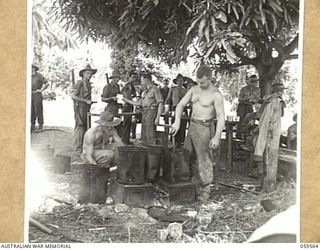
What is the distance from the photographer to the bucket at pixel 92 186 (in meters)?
2.77

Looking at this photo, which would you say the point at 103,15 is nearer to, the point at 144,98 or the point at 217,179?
the point at 144,98

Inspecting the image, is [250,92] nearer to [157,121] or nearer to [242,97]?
[242,97]

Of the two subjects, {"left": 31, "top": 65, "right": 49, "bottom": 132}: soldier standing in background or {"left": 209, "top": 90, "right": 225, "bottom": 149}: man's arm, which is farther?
{"left": 209, "top": 90, "right": 225, "bottom": 149}: man's arm

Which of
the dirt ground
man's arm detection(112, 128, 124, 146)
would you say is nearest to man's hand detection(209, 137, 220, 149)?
the dirt ground

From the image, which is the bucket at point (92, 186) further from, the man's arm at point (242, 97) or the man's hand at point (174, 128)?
the man's arm at point (242, 97)

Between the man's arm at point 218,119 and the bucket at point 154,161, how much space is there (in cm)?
32

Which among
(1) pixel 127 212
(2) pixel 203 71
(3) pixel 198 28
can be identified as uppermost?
(3) pixel 198 28

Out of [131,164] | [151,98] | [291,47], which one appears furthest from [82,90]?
[291,47]

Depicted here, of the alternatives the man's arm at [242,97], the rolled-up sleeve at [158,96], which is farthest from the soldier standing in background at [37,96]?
the man's arm at [242,97]

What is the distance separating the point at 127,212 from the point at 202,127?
0.69 m

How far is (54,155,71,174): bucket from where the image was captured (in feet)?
8.96

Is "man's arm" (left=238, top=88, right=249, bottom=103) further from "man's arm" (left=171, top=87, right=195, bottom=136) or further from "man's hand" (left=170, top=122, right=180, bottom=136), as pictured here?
"man's hand" (left=170, top=122, right=180, bottom=136)

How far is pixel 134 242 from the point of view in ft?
8.93

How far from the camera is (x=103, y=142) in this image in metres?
2.80
